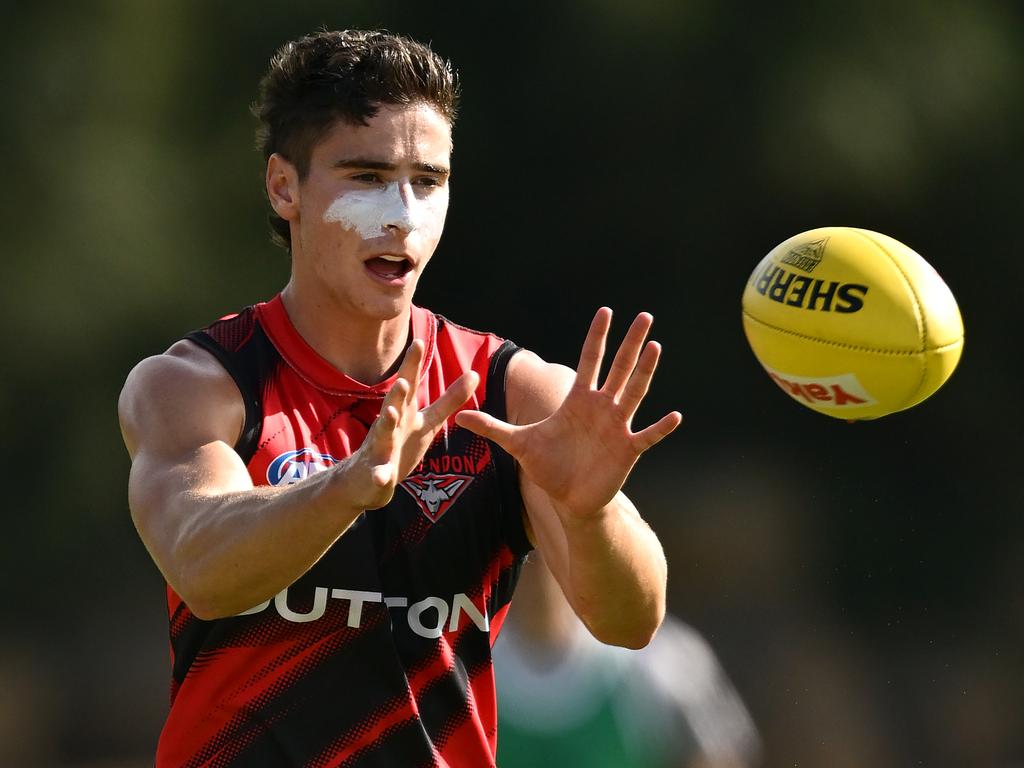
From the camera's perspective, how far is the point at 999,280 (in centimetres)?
797

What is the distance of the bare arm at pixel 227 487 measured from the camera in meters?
3.18

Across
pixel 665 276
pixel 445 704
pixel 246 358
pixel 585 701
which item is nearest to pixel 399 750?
pixel 445 704

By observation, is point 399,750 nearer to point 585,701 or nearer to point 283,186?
point 283,186

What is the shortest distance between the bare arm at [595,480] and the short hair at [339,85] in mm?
783

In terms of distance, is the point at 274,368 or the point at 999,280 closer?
the point at 274,368

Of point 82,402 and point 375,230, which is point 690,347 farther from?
point 375,230

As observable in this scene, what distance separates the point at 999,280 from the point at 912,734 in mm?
2202

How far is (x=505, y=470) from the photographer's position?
12.7 feet

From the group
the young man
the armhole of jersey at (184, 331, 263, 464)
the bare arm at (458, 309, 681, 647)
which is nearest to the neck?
the young man

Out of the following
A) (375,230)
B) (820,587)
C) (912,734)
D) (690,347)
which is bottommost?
(912,734)

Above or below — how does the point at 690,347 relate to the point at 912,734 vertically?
above

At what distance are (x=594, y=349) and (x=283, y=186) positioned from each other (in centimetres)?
108

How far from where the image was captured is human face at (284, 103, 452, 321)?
3.88 m

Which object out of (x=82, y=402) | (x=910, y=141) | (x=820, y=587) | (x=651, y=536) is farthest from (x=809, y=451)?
(x=651, y=536)
